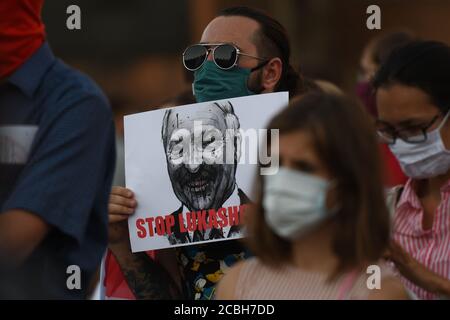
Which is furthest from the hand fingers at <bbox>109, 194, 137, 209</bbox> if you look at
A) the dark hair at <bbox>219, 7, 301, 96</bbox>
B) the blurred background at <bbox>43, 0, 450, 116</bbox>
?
the blurred background at <bbox>43, 0, 450, 116</bbox>

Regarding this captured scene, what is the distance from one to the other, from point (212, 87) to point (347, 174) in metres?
1.19

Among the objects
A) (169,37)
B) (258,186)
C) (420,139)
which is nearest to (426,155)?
(420,139)

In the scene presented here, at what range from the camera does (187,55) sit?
12.6ft

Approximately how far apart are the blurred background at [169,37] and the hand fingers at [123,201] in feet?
9.98

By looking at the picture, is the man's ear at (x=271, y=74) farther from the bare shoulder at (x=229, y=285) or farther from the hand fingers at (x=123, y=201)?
the bare shoulder at (x=229, y=285)

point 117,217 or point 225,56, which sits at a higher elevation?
point 225,56

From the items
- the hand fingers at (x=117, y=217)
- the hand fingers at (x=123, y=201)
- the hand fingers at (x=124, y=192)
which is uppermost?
the hand fingers at (x=124, y=192)

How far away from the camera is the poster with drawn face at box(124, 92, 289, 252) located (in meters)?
3.68

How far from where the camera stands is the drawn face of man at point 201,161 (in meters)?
3.70

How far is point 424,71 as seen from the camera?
13.1 feet

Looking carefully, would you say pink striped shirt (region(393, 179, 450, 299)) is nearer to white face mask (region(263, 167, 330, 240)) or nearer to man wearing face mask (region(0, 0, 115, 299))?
white face mask (region(263, 167, 330, 240))

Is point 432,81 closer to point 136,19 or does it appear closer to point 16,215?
point 16,215

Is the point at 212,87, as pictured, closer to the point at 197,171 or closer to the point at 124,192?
the point at 197,171

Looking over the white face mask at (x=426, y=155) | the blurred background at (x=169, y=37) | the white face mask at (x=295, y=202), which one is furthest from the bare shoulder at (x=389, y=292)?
the blurred background at (x=169, y=37)
